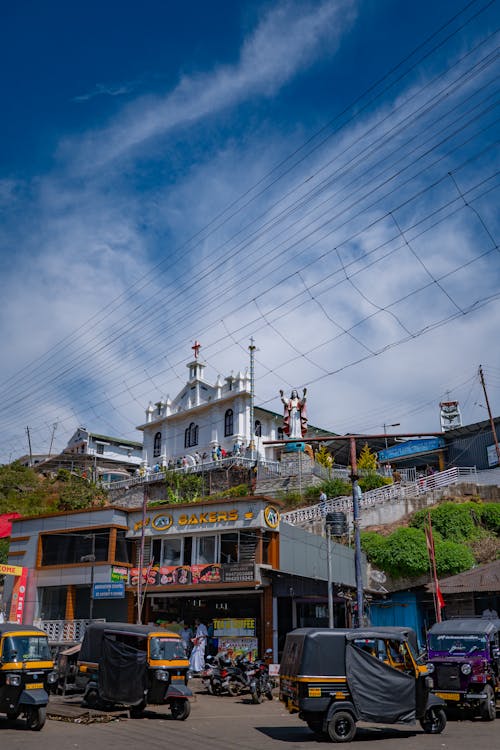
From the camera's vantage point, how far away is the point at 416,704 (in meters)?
12.8

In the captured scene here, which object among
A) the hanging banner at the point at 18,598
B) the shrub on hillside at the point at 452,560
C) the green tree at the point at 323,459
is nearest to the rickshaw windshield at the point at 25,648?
the hanging banner at the point at 18,598

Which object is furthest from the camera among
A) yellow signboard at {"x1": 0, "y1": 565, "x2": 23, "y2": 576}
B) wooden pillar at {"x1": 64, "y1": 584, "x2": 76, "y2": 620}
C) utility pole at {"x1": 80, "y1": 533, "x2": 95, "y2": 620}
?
yellow signboard at {"x1": 0, "y1": 565, "x2": 23, "y2": 576}

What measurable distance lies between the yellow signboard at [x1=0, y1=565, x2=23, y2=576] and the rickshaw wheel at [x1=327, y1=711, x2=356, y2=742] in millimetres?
21395

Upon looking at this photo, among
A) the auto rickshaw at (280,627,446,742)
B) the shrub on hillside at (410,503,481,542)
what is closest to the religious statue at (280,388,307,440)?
the shrub on hillside at (410,503,481,542)

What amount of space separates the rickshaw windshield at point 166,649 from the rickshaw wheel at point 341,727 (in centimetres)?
476

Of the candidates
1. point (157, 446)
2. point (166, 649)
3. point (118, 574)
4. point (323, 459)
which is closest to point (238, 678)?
point (166, 649)

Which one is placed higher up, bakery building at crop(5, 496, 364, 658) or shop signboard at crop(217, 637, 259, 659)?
bakery building at crop(5, 496, 364, 658)

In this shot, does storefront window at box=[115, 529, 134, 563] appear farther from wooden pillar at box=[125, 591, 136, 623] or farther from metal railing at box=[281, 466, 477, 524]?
metal railing at box=[281, 466, 477, 524]

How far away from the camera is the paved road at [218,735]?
37.5ft

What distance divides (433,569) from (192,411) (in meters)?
34.3

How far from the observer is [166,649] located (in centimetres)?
1545

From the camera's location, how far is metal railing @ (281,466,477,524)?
35781 mm

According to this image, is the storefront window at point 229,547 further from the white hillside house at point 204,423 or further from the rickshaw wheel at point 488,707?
the white hillside house at point 204,423

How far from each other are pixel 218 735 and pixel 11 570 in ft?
65.1
